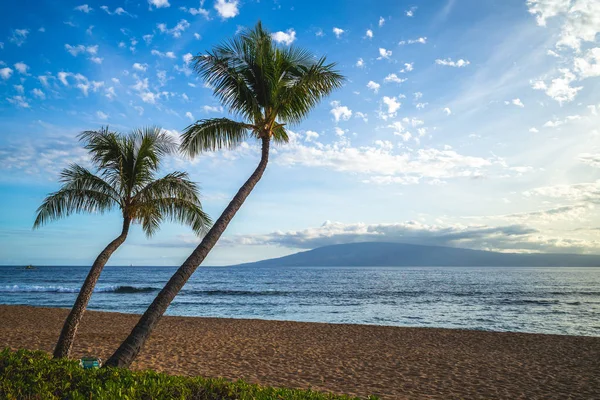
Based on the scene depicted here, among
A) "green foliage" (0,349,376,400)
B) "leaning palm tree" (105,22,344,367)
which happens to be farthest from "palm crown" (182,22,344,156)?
"green foliage" (0,349,376,400)

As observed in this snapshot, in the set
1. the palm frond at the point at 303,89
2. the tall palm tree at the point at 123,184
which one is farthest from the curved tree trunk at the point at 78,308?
the palm frond at the point at 303,89

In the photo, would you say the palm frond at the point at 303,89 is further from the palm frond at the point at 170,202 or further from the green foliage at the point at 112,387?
the green foliage at the point at 112,387

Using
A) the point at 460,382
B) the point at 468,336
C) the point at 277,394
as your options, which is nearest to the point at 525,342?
the point at 468,336

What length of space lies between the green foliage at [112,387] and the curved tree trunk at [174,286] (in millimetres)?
967

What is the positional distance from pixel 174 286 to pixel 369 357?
6.91m

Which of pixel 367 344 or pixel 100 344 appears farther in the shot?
pixel 367 344

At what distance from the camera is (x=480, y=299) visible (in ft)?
111

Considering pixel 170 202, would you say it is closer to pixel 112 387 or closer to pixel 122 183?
pixel 122 183

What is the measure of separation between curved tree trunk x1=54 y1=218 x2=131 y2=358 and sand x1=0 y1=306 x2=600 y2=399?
7.46ft

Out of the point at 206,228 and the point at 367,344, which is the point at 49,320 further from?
the point at 367,344

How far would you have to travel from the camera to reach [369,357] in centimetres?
1088

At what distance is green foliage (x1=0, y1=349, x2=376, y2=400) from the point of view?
12.7 ft

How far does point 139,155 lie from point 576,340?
16242mm

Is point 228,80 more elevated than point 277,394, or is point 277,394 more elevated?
point 228,80
